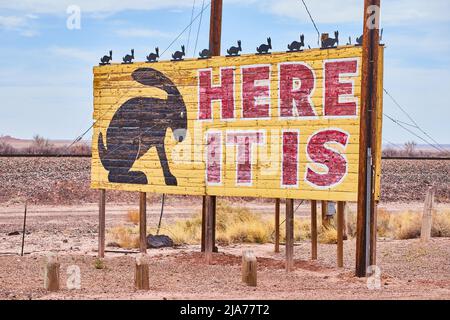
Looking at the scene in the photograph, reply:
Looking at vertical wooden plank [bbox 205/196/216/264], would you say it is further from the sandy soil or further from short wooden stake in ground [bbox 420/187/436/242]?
short wooden stake in ground [bbox 420/187/436/242]

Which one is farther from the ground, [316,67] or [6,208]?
[316,67]

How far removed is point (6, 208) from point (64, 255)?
657 inches

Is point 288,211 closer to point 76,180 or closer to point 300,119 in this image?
point 300,119

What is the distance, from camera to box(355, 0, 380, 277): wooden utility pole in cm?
1580

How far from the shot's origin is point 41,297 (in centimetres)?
1355

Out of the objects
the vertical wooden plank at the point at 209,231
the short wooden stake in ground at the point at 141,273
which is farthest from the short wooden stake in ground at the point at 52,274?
the vertical wooden plank at the point at 209,231

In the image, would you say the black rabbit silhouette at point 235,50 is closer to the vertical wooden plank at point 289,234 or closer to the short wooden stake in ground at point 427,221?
the vertical wooden plank at point 289,234

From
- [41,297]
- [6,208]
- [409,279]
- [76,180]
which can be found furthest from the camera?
[76,180]

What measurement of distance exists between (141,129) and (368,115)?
20.1 feet

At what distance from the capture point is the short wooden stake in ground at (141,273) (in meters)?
13.9

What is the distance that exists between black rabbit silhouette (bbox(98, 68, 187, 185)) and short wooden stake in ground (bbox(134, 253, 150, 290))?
528cm

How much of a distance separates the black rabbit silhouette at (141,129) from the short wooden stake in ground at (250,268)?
4650 millimetres

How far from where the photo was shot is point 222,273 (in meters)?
17.6
